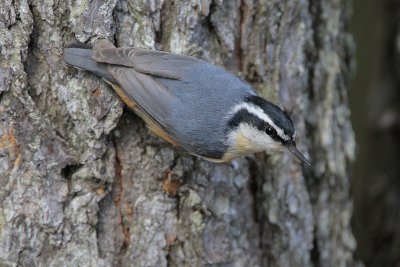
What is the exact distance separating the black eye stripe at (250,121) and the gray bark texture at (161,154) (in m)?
0.22

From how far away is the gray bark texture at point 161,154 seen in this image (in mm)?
2703

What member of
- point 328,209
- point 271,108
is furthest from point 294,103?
point 328,209

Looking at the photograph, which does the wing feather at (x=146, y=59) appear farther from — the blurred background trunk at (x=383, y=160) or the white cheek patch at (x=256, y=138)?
the blurred background trunk at (x=383, y=160)

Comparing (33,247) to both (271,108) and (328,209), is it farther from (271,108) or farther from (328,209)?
(328,209)

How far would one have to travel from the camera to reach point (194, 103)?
9.61 feet

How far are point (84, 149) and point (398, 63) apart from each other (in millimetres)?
2397

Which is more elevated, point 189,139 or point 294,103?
point 294,103

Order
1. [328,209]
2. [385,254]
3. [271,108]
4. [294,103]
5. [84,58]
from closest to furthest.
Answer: [84,58], [271,108], [294,103], [328,209], [385,254]

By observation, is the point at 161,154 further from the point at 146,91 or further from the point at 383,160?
the point at 383,160

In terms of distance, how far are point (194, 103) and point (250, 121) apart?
0.26m

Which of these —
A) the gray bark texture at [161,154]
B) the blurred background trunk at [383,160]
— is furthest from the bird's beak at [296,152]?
the blurred background trunk at [383,160]

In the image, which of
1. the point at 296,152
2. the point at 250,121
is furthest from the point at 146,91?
the point at 296,152

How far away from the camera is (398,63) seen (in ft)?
14.5

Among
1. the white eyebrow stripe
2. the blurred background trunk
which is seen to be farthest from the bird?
the blurred background trunk
